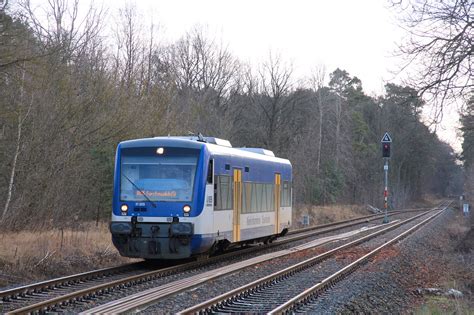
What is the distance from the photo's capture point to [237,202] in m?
17.7

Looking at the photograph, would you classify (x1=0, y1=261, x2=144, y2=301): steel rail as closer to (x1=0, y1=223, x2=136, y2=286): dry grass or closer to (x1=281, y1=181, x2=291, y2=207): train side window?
(x1=0, y1=223, x2=136, y2=286): dry grass

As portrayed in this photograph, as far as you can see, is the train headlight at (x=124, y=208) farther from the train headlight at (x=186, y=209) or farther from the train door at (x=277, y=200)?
the train door at (x=277, y=200)

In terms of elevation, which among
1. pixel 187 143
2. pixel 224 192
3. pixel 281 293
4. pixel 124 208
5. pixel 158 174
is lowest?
pixel 281 293

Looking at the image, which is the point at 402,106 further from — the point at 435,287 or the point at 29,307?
the point at 29,307

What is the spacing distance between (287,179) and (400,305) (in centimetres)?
1159

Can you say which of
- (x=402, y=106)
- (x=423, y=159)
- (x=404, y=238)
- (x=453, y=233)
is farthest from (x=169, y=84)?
(x=423, y=159)

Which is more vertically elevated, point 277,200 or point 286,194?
point 286,194

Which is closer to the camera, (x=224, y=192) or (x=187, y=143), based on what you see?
(x=187, y=143)

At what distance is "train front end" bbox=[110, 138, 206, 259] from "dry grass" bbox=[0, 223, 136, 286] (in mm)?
1297

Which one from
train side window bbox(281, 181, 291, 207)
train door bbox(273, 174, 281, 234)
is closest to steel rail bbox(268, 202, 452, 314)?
train door bbox(273, 174, 281, 234)

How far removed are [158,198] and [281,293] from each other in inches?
169

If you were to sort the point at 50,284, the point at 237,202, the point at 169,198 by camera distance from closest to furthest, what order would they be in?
the point at 50,284
the point at 169,198
the point at 237,202

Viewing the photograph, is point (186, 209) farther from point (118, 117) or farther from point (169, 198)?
point (118, 117)

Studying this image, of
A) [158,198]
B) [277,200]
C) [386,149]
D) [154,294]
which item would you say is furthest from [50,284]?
[386,149]
